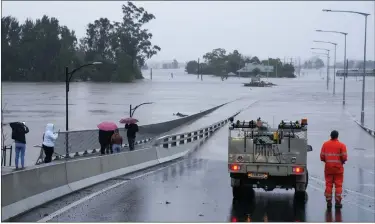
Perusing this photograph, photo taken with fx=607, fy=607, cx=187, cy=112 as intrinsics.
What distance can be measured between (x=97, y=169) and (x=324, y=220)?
7.14 metres

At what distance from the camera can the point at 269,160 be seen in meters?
14.0

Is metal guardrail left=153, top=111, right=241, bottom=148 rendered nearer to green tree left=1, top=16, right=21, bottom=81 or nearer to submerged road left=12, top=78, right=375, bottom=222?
submerged road left=12, top=78, right=375, bottom=222

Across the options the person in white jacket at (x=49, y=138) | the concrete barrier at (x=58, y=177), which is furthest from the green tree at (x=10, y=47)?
the concrete barrier at (x=58, y=177)

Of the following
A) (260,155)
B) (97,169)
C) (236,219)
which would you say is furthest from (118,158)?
(236,219)

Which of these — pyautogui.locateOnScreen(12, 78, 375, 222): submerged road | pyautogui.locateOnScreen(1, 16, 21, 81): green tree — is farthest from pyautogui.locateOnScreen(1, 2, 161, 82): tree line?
pyautogui.locateOnScreen(12, 78, 375, 222): submerged road

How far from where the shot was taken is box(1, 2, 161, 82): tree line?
152750 mm

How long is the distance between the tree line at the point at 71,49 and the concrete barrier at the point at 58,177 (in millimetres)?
131472

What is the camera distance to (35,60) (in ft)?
509

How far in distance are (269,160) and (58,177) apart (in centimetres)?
496

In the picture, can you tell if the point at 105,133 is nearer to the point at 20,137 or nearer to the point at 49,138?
the point at 49,138

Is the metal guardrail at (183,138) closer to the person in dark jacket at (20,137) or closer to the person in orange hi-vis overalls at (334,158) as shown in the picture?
the person in dark jacket at (20,137)

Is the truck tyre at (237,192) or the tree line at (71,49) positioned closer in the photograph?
the truck tyre at (237,192)

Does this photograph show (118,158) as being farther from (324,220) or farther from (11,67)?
(11,67)

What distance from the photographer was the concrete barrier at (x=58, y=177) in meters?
11.8
